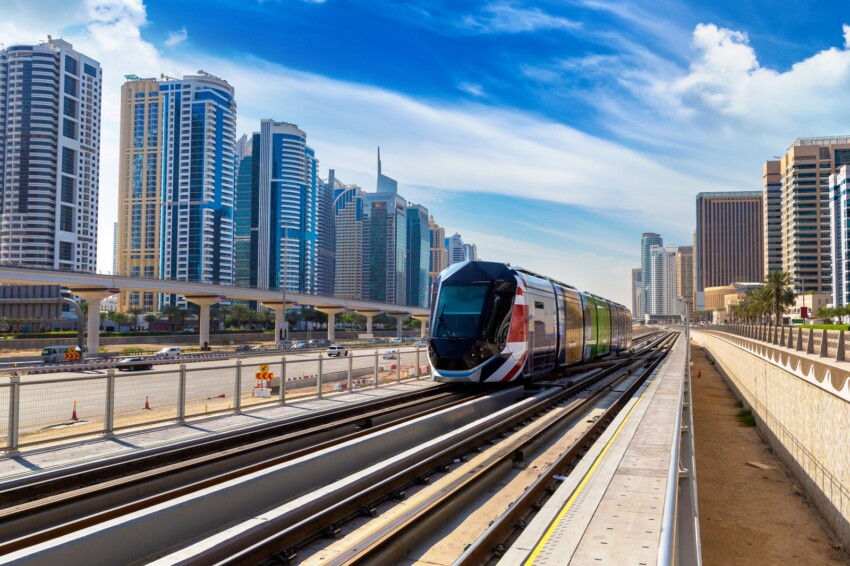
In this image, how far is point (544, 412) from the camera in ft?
57.6

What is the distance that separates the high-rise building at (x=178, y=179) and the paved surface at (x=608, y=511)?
176975 mm

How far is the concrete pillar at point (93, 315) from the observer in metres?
60.1

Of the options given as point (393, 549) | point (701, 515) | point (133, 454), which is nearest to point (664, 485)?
point (393, 549)

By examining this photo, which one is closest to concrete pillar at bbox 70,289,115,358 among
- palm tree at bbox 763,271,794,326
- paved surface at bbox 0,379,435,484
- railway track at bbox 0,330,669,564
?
paved surface at bbox 0,379,435,484

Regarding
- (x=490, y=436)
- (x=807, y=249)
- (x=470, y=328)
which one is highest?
(x=807, y=249)

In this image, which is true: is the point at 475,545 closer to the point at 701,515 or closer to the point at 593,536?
the point at 593,536

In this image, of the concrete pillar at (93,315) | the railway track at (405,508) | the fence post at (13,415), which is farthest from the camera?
the concrete pillar at (93,315)

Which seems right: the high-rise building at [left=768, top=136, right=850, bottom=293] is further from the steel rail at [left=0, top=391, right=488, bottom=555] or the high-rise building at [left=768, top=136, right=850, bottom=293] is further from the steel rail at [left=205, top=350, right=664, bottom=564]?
the steel rail at [left=0, top=391, right=488, bottom=555]

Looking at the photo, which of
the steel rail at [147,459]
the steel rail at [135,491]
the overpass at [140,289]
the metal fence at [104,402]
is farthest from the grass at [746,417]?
the overpass at [140,289]

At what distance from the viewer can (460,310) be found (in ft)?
61.8

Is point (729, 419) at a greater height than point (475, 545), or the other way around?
point (475, 545)

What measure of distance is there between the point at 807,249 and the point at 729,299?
33272 mm

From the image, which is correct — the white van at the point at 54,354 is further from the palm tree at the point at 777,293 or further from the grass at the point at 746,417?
the palm tree at the point at 777,293

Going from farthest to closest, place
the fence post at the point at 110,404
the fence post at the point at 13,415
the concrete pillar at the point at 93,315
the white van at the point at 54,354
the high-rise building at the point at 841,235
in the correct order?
the high-rise building at the point at 841,235, the concrete pillar at the point at 93,315, the white van at the point at 54,354, the fence post at the point at 110,404, the fence post at the point at 13,415
